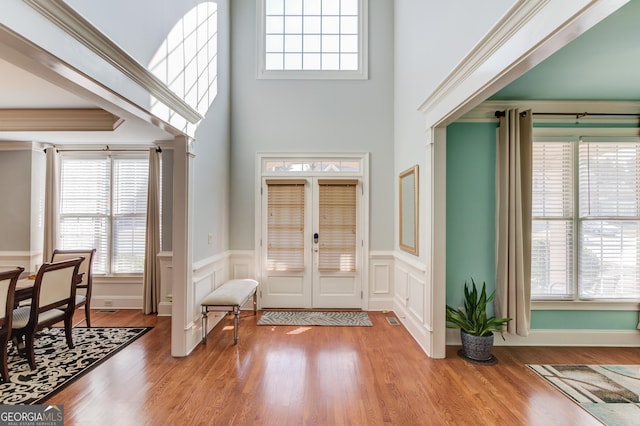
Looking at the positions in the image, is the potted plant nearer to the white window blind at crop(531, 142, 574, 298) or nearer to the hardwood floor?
the hardwood floor

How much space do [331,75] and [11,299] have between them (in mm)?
4534

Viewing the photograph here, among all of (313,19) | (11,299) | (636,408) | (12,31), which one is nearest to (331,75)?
(313,19)

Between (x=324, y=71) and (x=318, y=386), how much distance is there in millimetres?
4283

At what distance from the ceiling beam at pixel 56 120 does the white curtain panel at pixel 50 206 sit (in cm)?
81

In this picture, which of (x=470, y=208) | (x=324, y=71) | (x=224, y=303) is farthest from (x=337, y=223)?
(x=324, y=71)

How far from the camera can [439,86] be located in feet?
8.89

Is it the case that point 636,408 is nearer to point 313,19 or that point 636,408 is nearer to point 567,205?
point 567,205

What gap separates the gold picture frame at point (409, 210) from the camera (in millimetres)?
3527

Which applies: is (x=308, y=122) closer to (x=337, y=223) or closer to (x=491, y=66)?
(x=337, y=223)

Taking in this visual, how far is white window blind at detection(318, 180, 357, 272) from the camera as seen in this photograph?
4633mm

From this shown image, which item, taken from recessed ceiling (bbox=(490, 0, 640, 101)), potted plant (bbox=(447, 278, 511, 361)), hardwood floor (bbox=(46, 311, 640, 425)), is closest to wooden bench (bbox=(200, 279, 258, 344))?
hardwood floor (bbox=(46, 311, 640, 425))

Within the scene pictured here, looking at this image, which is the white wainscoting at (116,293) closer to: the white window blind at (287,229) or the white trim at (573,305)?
the white window blind at (287,229)

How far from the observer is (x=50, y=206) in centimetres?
447

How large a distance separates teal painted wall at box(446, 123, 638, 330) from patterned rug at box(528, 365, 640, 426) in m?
0.59
